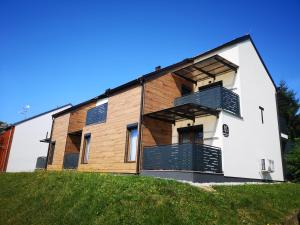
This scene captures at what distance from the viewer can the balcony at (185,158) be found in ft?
41.8

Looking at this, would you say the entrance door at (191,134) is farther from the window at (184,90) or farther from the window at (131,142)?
the window at (184,90)

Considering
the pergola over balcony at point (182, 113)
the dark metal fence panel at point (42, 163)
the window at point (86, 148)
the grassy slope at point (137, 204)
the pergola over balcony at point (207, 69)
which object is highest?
the pergola over balcony at point (207, 69)

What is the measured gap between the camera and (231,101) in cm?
1587

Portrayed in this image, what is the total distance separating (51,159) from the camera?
1032 inches

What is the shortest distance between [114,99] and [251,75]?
9.79m

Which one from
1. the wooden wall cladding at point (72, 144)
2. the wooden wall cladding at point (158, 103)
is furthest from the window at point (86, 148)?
the wooden wall cladding at point (158, 103)

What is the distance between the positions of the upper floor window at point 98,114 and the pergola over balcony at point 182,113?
16.2 ft

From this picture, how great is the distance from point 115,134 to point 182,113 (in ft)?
16.0

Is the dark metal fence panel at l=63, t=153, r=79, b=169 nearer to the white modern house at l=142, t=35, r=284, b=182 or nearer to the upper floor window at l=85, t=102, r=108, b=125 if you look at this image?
the upper floor window at l=85, t=102, r=108, b=125

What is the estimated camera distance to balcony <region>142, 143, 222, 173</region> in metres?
12.8

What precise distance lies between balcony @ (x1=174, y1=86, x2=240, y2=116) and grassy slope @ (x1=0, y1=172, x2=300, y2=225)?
203 inches

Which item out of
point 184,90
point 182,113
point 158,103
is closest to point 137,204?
point 182,113

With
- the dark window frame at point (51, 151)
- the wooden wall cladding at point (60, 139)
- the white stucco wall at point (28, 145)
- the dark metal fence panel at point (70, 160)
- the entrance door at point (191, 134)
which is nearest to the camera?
the entrance door at point (191, 134)

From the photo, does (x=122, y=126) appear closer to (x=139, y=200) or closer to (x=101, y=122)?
(x=101, y=122)
